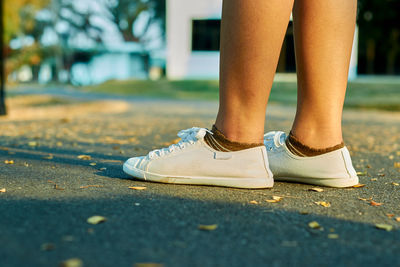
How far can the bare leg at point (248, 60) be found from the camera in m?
1.43

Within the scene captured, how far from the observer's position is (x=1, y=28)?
5590mm

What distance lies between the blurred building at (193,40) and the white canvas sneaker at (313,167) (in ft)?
52.7

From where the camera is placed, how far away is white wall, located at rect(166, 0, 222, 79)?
17641mm

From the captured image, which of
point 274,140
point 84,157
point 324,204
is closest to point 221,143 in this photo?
point 274,140

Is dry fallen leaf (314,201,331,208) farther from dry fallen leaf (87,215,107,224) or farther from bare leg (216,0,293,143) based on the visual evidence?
dry fallen leaf (87,215,107,224)

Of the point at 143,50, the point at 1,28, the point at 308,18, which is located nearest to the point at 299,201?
the point at 308,18

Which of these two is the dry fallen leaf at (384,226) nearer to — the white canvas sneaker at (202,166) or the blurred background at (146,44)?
the white canvas sneaker at (202,166)

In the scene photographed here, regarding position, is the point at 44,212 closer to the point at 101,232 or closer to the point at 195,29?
the point at 101,232

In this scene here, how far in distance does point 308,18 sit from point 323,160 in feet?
1.60

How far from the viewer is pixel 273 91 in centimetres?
1313

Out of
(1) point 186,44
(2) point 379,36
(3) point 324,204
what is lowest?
(3) point 324,204

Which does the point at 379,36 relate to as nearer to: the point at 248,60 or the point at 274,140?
the point at 274,140

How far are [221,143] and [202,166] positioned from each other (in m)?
0.10

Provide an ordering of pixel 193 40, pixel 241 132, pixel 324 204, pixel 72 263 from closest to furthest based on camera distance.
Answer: pixel 72 263 < pixel 324 204 < pixel 241 132 < pixel 193 40
